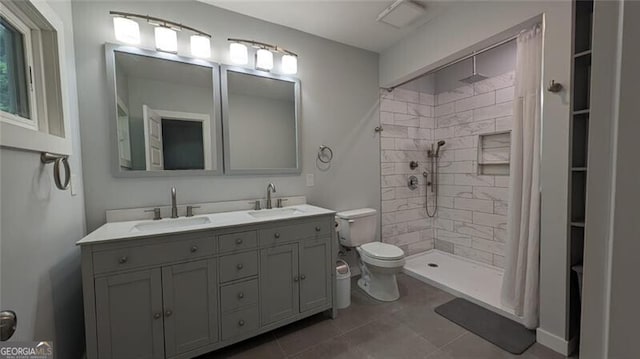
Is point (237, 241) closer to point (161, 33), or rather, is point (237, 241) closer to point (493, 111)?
point (161, 33)

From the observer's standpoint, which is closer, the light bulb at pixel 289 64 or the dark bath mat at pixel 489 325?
the dark bath mat at pixel 489 325

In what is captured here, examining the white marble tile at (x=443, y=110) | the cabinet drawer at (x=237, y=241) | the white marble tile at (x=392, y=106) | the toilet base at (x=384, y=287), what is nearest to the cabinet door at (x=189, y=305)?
the cabinet drawer at (x=237, y=241)

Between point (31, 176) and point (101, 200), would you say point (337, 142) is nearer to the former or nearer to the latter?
point (101, 200)

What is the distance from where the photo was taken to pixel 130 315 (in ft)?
4.64

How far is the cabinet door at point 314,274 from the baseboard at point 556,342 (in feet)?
4.84

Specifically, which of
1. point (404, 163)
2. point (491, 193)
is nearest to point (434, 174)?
point (404, 163)

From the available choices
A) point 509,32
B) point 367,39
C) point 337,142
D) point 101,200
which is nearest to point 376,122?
point 337,142

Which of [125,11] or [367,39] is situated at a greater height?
[367,39]

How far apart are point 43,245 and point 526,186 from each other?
2913 millimetres

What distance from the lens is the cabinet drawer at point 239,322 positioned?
166cm

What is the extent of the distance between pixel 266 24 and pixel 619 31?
249cm

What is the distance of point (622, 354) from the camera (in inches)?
12.3

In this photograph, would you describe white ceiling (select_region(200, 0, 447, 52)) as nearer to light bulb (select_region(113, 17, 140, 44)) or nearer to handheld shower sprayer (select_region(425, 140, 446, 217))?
light bulb (select_region(113, 17, 140, 44))

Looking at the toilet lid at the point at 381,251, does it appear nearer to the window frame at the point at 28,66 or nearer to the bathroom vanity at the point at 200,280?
the bathroom vanity at the point at 200,280
